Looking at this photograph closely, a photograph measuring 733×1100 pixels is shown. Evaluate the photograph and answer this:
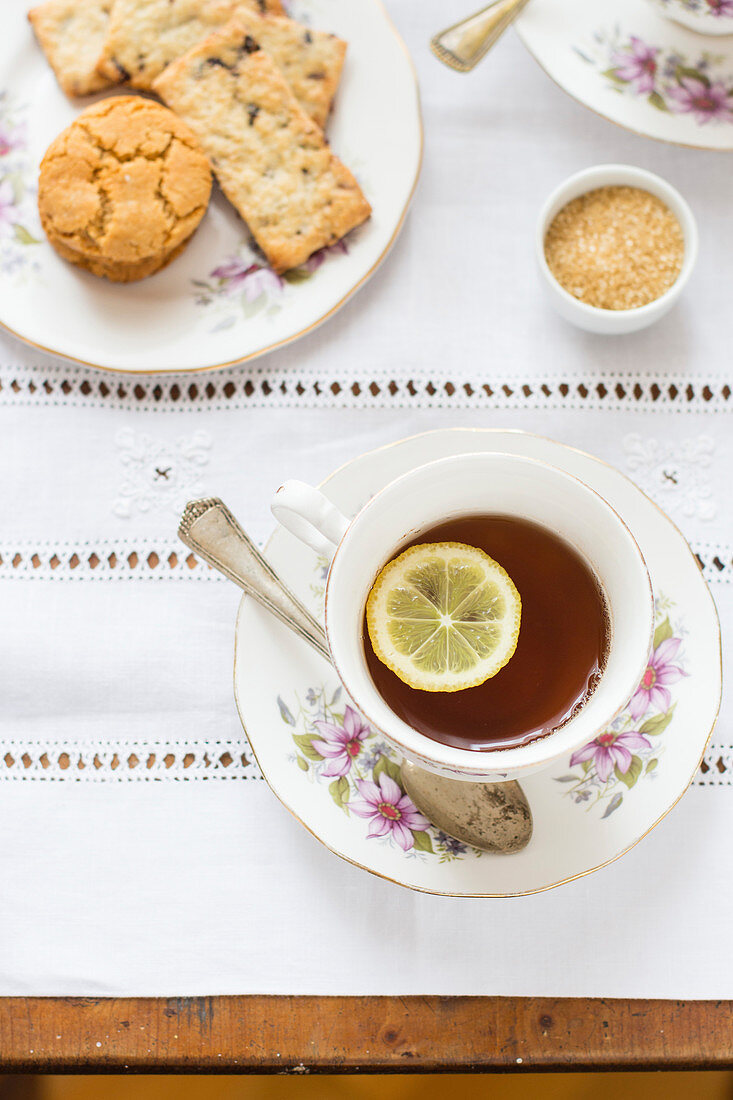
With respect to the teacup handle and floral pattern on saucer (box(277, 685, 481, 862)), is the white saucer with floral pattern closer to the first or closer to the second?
the teacup handle

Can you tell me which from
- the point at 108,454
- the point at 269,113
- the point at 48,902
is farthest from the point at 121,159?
the point at 48,902

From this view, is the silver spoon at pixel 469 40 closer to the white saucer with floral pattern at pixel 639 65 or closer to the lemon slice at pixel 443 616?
the white saucer with floral pattern at pixel 639 65

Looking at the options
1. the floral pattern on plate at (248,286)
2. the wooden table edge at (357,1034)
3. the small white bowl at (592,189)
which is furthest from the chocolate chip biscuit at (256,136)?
the wooden table edge at (357,1034)

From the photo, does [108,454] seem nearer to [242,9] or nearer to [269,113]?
[269,113]

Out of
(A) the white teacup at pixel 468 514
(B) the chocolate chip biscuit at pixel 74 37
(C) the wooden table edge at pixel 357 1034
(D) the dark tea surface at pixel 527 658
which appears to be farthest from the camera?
(B) the chocolate chip biscuit at pixel 74 37

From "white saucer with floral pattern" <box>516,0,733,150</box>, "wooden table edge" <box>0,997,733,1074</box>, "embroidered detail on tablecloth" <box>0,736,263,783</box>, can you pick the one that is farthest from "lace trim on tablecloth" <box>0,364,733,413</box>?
"wooden table edge" <box>0,997,733,1074</box>

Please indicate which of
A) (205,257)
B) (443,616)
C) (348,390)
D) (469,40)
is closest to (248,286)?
(205,257)
